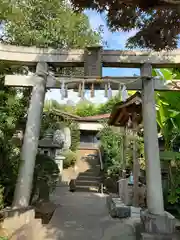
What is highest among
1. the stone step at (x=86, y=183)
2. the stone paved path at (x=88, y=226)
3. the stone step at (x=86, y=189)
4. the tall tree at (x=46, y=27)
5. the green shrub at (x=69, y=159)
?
the tall tree at (x=46, y=27)

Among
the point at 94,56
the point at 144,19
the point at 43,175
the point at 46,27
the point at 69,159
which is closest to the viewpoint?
the point at 144,19

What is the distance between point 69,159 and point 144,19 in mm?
13147

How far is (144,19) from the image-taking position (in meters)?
3.78

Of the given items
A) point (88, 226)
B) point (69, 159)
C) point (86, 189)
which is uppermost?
point (69, 159)

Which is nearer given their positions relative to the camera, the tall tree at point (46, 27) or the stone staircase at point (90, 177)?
the tall tree at point (46, 27)

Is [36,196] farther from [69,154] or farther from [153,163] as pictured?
[69,154]

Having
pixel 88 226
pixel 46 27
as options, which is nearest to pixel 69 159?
pixel 46 27

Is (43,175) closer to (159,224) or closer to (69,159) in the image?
(159,224)

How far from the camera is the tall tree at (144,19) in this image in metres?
3.26

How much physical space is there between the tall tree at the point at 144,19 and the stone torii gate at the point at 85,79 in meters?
1.76

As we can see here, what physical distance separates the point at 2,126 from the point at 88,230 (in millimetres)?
3098

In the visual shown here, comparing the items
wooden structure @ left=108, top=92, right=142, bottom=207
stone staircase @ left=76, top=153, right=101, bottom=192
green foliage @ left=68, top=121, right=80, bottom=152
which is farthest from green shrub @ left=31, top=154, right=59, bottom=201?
green foliage @ left=68, top=121, right=80, bottom=152

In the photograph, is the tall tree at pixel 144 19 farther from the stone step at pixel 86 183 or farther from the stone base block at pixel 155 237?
the stone step at pixel 86 183

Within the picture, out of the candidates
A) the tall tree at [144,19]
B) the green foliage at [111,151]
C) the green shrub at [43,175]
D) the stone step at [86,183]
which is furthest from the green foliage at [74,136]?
the tall tree at [144,19]
